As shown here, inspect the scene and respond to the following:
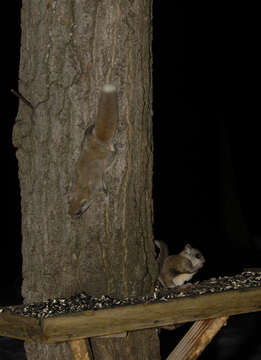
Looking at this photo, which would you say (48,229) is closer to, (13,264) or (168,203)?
(13,264)

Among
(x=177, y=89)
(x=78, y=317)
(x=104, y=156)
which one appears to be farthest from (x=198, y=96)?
(x=78, y=317)

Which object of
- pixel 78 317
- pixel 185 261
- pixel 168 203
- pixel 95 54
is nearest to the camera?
pixel 78 317

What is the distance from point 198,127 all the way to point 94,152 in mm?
7940

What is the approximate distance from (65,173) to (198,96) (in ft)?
25.6

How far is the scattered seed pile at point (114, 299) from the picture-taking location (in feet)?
6.93

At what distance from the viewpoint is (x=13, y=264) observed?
9.73 m

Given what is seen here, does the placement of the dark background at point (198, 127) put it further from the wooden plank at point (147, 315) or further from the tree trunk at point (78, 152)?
the wooden plank at point (147, 315)

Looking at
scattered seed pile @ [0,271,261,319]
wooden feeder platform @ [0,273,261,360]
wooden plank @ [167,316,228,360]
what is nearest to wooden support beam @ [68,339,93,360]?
wooden feeder platform @ [0,273,261,360]

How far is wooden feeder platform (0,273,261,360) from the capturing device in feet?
6.25

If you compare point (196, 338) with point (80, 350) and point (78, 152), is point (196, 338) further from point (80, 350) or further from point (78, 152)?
point (78, 152)

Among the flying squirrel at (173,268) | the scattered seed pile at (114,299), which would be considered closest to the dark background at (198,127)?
the flying squirrel at (173,268)

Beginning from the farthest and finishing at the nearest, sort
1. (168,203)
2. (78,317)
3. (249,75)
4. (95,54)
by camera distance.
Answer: (168,203)
(249,75)
(95,54)
(78,317)

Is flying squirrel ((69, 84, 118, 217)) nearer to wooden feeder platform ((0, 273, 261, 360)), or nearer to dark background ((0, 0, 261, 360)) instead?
wooden feeder platform ((0, 273, 261, 360))

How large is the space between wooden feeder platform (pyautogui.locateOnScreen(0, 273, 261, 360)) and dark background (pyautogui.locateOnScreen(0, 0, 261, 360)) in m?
6.27
